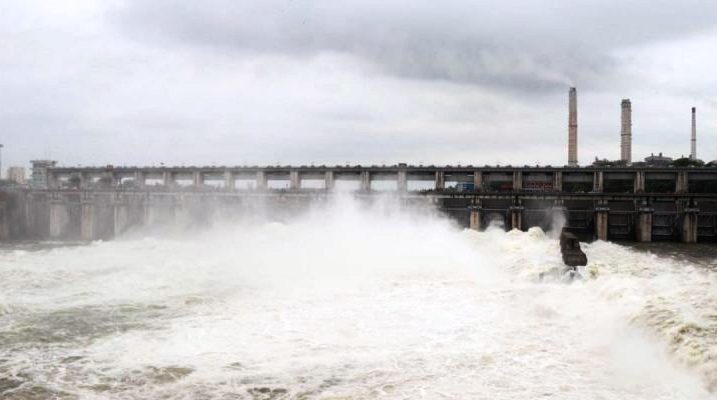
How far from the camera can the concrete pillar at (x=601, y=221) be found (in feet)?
114

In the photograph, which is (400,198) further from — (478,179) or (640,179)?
(640,179)

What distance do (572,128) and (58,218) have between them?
4529 centimetres

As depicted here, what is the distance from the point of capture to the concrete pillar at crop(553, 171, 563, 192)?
37.1 metres

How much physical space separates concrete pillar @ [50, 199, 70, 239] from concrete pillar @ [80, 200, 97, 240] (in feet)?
6.70

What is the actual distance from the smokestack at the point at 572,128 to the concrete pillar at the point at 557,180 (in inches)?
600

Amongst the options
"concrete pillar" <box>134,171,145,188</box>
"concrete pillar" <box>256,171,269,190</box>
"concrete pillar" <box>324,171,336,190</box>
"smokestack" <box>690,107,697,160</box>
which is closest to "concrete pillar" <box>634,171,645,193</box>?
"concrete pillar" <box>324,171,336,190</box>

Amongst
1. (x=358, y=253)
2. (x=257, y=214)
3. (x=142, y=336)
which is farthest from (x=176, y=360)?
(x=257, y=214)

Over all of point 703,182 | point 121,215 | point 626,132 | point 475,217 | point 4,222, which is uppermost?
point 626,132

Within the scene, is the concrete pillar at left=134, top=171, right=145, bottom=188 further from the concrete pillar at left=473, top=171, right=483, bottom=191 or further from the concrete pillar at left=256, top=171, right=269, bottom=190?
the concrete pillar at left=473, top=171, right=483, bottom=191

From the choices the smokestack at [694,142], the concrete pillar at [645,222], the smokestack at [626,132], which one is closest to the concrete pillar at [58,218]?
the concrete pillar at [645,222]

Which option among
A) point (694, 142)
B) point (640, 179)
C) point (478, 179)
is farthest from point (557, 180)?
point (694, 142)

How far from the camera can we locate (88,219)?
42750mm

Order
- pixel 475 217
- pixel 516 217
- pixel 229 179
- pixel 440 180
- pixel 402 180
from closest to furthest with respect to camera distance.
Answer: pixel 516 217 < pixel 475 217 < pixel 440 180 < pixel 402 180 < pixel 229 179

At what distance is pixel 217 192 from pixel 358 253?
19.8 meters
